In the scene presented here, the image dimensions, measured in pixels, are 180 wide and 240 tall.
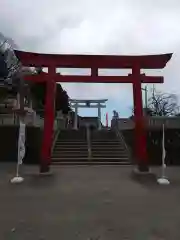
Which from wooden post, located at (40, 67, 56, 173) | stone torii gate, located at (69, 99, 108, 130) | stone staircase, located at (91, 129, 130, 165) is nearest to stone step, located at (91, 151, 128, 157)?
stone staircase, located at (91, 129, 130, 165)

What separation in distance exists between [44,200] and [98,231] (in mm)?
3240

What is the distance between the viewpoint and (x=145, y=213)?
32.3ft

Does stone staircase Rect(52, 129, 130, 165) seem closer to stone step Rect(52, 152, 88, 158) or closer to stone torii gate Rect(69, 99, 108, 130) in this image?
stone step Rect(52, 152, 88, 158)

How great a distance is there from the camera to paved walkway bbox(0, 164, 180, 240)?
27.2ft

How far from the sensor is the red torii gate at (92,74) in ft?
53.4

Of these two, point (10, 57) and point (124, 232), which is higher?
point (10, 57)

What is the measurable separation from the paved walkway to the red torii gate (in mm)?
2204

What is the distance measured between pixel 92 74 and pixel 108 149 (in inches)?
288

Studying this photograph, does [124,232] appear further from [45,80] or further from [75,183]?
[45,80]

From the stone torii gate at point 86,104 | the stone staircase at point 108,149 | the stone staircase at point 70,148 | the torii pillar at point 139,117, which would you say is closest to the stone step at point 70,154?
the stone staircase at point 70,148

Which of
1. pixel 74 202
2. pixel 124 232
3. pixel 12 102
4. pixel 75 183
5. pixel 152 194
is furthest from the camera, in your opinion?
pixel 12 102

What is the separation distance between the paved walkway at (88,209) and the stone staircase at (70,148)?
536cm

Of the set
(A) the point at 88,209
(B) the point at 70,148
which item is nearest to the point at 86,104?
(B) the point at 70,148

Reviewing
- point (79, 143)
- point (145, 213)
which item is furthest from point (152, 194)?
point (79, 143)
